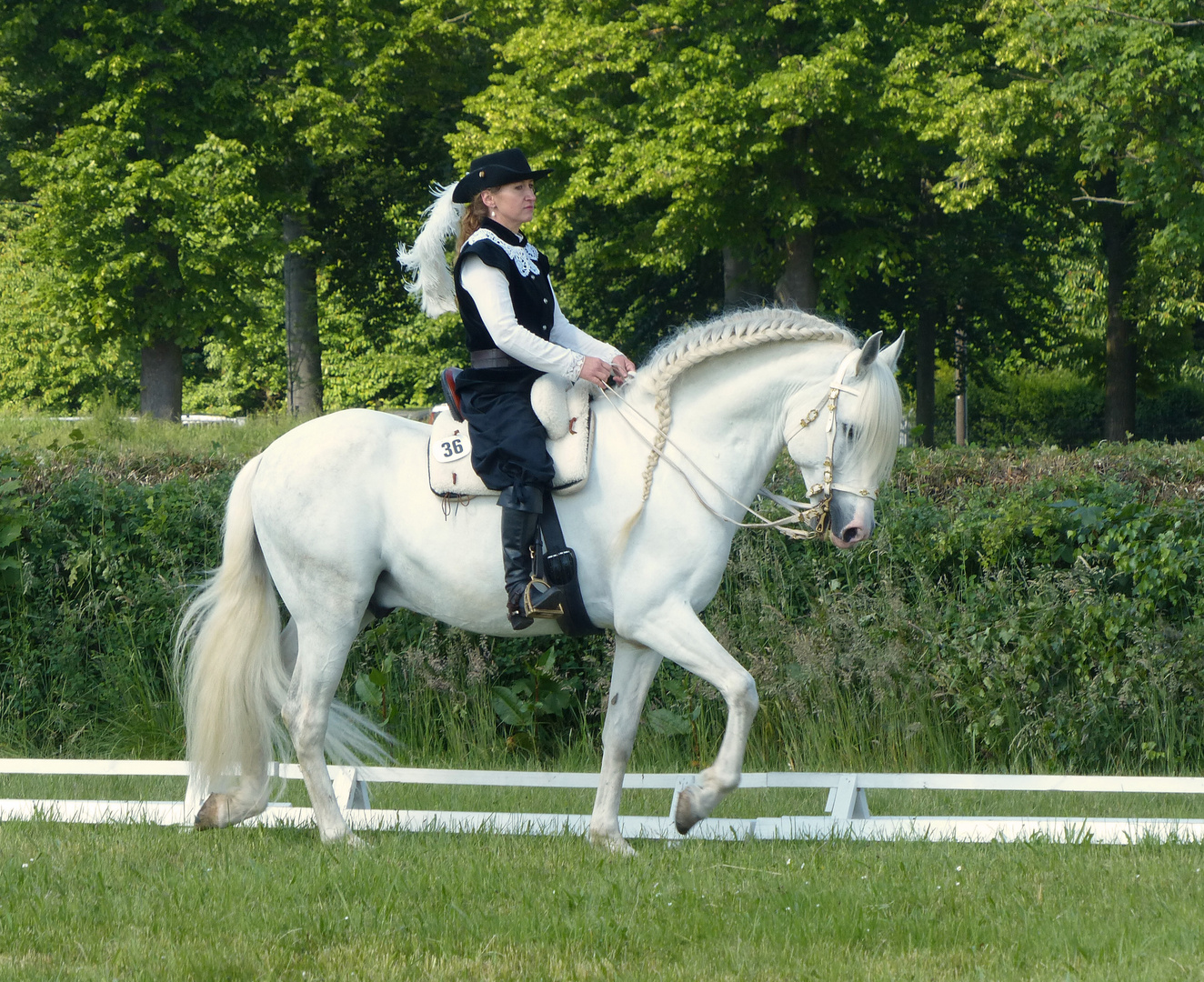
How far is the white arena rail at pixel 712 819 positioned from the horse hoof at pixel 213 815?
220 mm

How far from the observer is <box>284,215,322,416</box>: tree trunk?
25.7 m

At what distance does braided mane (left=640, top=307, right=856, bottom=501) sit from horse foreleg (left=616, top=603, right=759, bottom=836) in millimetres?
614

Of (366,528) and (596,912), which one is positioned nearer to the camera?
(596,912)

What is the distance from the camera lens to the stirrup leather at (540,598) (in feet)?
18.3

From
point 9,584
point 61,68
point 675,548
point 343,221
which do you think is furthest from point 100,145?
point 675,548

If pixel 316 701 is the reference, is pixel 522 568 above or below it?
above

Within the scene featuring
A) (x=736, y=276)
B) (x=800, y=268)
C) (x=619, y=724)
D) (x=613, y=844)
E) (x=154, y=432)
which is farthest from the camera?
(x=736, y=276)

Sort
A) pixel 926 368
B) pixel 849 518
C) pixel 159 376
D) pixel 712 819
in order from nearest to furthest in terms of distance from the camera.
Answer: pixel 849 518
pixel 712 819
pixel 159 376
pixel 926 368

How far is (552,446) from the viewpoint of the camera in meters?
5.76

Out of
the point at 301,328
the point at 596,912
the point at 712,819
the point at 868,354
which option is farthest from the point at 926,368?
the point at 596,912

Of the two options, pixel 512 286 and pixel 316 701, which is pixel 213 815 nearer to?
pixel 316 701

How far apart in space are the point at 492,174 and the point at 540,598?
6.14 ft

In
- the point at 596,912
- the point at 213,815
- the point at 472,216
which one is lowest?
the point at 213,815

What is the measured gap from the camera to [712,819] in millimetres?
6250
